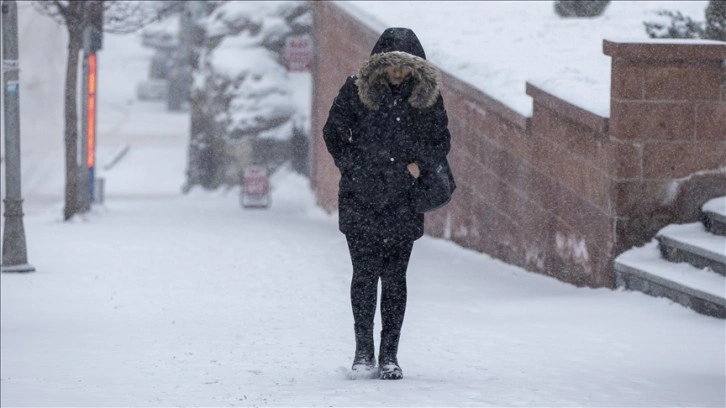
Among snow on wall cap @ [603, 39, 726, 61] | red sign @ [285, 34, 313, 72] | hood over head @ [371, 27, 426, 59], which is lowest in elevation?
red sign @ [285, 34, 313, 72]

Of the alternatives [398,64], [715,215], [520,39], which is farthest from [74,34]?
[398,64]

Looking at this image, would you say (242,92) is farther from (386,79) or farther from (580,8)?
(386,79)

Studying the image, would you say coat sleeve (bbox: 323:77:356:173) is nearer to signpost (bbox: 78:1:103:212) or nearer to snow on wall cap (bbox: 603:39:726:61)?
snow on wall cap (bbox: 603:39:726:61)

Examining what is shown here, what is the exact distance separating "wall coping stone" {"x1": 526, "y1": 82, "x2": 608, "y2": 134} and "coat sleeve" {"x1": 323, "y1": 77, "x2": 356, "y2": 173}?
3.72 m

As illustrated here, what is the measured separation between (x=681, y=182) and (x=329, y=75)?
13.5 metres

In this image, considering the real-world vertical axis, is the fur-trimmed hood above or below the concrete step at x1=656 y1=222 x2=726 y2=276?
above

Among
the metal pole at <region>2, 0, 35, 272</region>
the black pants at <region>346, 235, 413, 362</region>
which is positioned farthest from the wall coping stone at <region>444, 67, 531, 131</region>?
the black pants at <region>346, 235, 413, 362</region>

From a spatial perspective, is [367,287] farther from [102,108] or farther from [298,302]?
[102,108]

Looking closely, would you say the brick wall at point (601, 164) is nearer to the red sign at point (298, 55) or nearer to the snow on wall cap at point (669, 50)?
the snow on wall cap at point (669, 50)

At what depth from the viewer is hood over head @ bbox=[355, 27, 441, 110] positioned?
6480 millimetres

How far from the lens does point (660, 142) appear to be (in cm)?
963

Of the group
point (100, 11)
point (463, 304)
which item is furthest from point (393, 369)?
point (100, 11)

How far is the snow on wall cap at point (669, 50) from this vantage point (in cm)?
941

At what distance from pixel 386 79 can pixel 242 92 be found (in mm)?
25930
